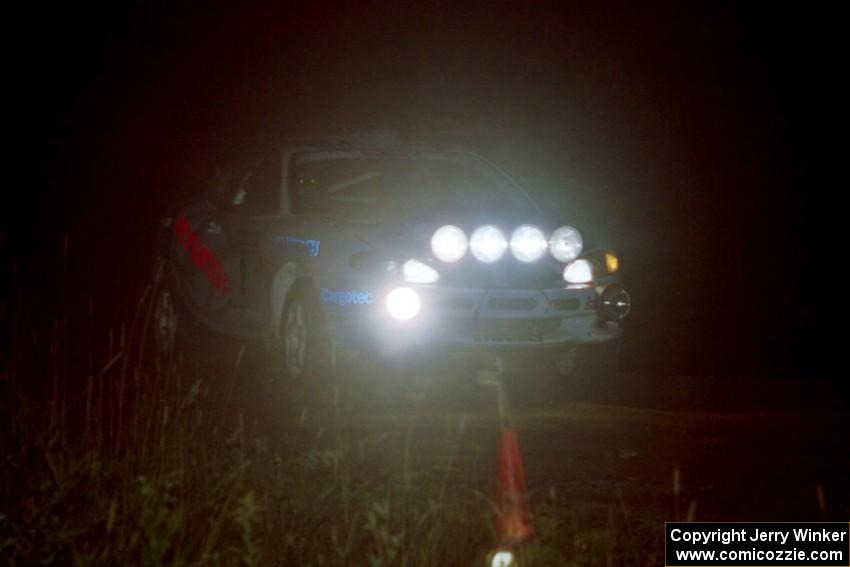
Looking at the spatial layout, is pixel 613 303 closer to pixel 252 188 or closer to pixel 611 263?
pixel 611 263

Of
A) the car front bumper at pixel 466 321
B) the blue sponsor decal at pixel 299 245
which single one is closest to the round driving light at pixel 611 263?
the car front bumper at pixel 466 321

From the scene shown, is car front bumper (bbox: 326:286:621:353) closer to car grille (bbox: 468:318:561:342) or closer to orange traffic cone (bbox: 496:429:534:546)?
car grille (bbox: 468:318:561:342)

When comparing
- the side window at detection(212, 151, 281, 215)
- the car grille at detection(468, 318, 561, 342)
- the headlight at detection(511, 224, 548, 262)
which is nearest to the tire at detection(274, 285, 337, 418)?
the side window at detection(212, 151, 281, 215)

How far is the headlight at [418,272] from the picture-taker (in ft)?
28.1

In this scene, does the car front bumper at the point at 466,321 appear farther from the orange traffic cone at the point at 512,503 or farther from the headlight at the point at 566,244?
the orange traffic cone at the point at 512,503

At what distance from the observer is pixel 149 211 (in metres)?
20.2

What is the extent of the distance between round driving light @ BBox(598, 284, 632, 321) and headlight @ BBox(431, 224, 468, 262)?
0.86 metres

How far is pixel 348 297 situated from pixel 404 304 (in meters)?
0.34

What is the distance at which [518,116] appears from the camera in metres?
19.4

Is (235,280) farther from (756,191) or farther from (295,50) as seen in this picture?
(295,50)

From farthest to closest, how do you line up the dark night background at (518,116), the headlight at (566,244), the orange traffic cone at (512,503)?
1. the dark night background at (518,116)
2. the headlight at (566,244)
3. the orange traffic cone at (512,503)

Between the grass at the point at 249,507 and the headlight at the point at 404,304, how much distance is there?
1400mm

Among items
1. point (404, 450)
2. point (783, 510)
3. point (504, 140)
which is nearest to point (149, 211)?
point (504, 140)

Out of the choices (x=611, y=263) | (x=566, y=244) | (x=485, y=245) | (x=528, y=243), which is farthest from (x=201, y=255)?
(x=611, y=263)
